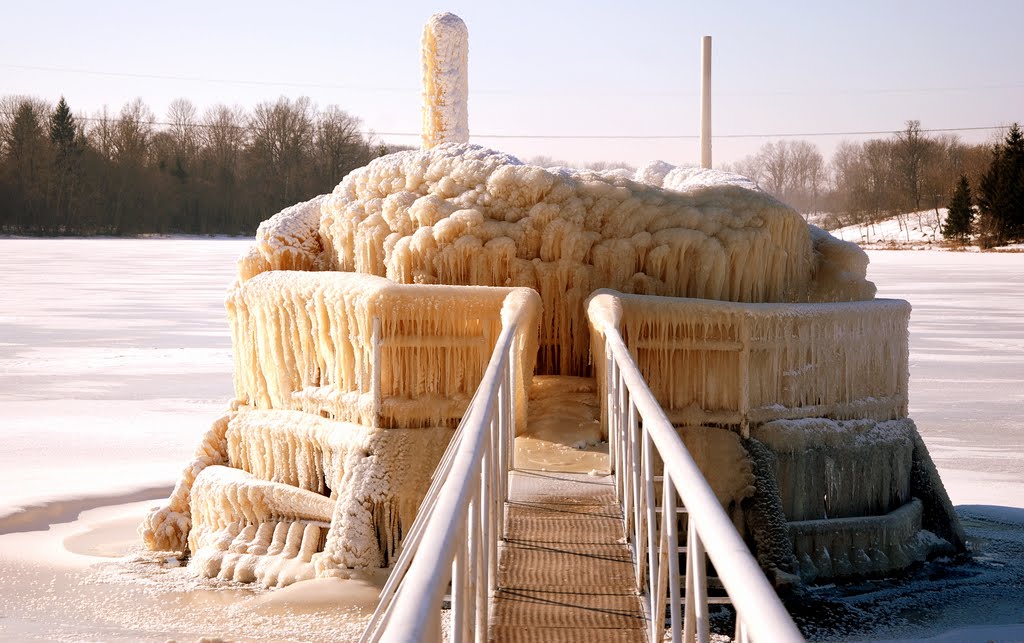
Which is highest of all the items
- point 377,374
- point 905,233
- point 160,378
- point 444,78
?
point 444,78

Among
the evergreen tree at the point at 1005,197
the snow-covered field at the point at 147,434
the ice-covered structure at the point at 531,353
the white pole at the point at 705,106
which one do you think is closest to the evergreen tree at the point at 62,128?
the snow-covered field at the point at 147,434

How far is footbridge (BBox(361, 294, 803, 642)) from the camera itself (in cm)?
168

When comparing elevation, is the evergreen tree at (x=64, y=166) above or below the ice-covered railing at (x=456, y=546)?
above

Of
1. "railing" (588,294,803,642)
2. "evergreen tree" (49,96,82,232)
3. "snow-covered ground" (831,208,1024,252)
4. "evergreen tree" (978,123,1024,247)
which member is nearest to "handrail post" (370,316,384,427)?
"railing" (588,294,803,642)

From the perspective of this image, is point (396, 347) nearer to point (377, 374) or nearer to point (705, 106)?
point (377, 374)

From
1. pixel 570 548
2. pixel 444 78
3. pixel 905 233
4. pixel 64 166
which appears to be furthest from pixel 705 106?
pixel 64 166

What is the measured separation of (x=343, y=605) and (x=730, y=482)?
2424 mm

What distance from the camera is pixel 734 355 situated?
690 cm

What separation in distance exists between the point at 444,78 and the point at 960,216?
1531 inches

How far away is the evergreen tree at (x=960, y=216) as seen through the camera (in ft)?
149

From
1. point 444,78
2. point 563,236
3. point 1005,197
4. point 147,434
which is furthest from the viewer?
point 1005,197

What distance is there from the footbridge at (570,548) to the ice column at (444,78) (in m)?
6.17

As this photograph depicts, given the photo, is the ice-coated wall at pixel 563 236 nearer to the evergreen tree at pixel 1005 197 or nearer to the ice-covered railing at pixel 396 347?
the ice-covered railing at pixel 396 347

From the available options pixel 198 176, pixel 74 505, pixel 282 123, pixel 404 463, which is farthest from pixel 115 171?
pixel 404 463
